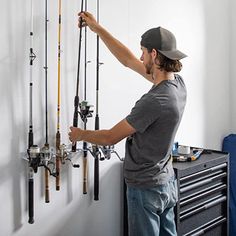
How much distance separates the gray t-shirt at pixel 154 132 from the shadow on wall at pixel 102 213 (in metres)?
0.53

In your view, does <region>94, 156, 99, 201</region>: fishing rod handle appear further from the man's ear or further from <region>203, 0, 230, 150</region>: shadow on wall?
<region>203, 0, 230, 150</region>: shadow on wall

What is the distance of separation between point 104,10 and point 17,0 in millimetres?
594

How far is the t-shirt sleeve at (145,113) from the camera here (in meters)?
1.63

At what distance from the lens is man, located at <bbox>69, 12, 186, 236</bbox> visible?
1667mm

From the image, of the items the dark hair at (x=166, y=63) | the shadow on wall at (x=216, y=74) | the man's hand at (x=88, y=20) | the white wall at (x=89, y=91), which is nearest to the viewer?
the dark hair at (x=166, y=63)

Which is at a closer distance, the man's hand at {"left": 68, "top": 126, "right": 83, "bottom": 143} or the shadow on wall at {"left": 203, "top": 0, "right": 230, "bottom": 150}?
the man's hand at {"left": 68, "top": 126, "right": 83, "bottom": 143}

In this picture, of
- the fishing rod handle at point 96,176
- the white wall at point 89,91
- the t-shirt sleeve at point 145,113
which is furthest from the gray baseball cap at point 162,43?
the fishing rod handle at point 96,176

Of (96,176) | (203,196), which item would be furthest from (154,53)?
(203,196)

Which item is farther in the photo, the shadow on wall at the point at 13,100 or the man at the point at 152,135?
the shadow on wall at the point at 13,100

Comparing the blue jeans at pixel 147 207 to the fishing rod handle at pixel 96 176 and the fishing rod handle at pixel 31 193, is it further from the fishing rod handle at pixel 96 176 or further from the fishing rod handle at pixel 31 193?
the fishing rod handle at pixel 31 193

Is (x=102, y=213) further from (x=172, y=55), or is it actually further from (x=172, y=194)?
(x=172, y=55)

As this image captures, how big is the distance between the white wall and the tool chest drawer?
17.5 inches

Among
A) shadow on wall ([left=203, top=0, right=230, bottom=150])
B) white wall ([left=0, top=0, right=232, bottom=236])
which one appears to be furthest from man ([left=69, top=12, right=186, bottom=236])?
shadow on wall ([left=203, top=0, right=230, bottom=150])

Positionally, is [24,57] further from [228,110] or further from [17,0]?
[228,110]
